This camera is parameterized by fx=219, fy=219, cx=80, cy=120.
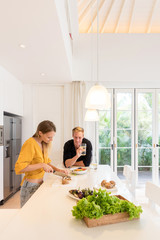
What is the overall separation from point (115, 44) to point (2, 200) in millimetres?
3858

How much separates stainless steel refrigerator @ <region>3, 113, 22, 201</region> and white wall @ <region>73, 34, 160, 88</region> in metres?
1.72

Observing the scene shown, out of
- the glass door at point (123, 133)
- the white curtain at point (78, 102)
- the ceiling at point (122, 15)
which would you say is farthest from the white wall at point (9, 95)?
the glass door at point (123, 133)

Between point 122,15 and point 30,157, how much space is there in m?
3.71

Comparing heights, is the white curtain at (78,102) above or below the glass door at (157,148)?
above

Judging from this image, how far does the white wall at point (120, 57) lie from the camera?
15.7 ft

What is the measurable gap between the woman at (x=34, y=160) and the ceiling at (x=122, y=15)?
2545mm

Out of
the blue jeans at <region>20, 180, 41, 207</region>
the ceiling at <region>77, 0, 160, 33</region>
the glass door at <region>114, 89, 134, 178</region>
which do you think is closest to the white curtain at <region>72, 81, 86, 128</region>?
the glass door at <region>114, 89, 134, 178</region>

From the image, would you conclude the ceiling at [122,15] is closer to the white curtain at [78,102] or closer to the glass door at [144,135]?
the white curtain at [78,102]

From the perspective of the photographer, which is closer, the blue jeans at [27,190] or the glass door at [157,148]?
the blue jeans at [27,190]

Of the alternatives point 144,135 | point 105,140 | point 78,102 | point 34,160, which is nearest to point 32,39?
point 34,160

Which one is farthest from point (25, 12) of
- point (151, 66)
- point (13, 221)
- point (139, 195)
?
point (139, 195)

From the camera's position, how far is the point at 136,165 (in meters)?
5.09

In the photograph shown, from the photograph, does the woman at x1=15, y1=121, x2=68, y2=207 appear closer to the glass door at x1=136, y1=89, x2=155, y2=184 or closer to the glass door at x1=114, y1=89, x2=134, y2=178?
the glass door at x1=114, y1=89, x2=134, y2=178

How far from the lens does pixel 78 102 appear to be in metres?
5.01
